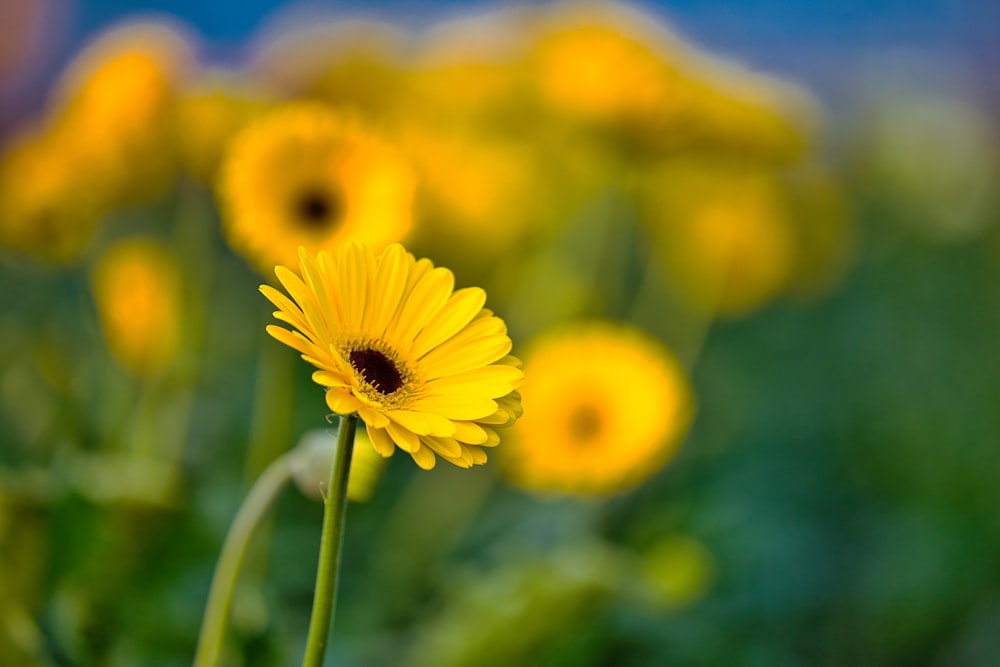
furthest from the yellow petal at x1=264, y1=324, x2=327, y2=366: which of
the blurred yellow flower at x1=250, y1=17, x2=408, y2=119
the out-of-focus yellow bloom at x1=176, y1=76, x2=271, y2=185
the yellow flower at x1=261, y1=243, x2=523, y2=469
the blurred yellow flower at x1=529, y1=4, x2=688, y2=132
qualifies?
the blurred yellow flower at x1=250, y1=17, x2=408, y2=119

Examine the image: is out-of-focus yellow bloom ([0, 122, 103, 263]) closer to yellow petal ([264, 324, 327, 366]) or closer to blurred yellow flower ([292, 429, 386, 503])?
blurred yellow flower ([292, 429, 386, 503])

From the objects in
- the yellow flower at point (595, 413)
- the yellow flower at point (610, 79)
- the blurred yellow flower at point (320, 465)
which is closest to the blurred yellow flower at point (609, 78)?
the yellow flower at point (610, 79)

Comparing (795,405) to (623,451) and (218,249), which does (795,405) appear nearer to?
(623,451)

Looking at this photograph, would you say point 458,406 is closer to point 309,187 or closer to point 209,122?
point 309,187

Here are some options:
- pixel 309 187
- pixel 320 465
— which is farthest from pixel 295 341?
pixel 309 187

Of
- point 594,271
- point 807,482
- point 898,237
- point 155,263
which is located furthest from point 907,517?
point 898,237

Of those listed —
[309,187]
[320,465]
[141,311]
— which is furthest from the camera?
[141,311]
